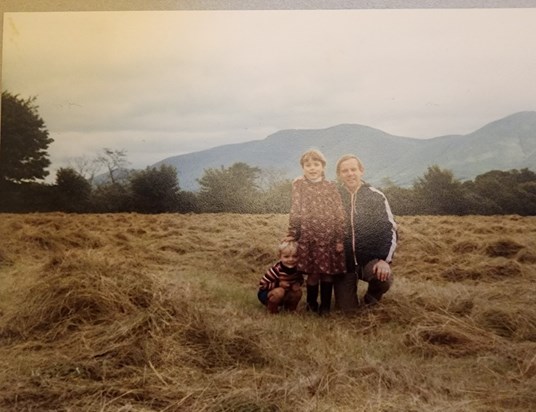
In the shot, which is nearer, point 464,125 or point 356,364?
point 356,364

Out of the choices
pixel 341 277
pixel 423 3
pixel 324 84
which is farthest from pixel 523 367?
pixel 423 3

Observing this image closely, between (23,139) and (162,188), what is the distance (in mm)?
830

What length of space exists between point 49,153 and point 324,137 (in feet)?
4.84

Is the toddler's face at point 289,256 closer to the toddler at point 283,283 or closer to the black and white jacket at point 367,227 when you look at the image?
the toddler at point 283,283

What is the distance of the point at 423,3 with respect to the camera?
3.03 m

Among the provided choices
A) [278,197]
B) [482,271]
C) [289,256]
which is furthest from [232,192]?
[482,271]

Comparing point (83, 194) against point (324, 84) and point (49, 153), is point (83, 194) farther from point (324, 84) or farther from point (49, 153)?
point (324, 84)

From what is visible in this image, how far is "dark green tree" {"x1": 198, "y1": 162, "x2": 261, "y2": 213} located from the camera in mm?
2975

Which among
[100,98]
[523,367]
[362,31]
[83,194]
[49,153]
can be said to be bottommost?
[523,367]

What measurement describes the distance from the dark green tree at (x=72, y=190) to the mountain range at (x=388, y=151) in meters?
0.51

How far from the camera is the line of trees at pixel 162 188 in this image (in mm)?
2908

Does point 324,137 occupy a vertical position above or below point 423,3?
below

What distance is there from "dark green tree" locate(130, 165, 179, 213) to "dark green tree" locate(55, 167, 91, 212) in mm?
258

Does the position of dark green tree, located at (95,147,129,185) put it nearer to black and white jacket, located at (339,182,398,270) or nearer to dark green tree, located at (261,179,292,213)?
dark green tree, located at (261,179,292,213)
